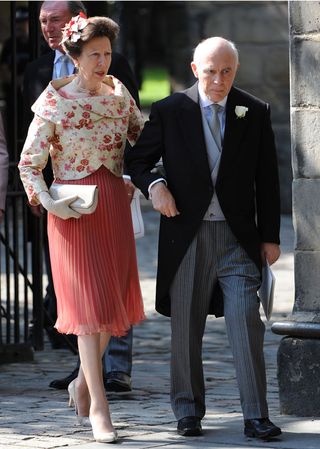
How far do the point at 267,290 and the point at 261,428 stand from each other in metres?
0.62

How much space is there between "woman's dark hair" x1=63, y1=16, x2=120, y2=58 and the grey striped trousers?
982 mm

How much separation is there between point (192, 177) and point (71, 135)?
607mm

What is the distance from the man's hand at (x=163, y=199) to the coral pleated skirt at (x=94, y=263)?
0.33 metres

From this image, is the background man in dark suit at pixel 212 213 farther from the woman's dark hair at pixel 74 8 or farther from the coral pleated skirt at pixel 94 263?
the woman's dark hair at pixel 74 8

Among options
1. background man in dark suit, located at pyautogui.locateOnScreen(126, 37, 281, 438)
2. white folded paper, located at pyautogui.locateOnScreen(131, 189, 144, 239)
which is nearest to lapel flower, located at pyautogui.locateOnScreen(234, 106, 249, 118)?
background man in dark suit, located at pyautogui.locateOnScreen(126, 37, 281, 438)

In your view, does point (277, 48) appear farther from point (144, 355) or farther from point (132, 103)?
point (132, 103)

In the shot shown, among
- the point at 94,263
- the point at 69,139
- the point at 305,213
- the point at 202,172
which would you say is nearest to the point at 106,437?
the point at 94,263

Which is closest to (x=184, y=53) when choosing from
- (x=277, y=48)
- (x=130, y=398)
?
(x=277, y=48)

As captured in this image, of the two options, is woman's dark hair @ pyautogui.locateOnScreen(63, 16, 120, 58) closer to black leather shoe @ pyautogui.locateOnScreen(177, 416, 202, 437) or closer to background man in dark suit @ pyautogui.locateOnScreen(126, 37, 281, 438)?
background man in dark suit @ pyautogui.locateOnScreen(126, 37, 281, 438)

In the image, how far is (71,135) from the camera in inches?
257

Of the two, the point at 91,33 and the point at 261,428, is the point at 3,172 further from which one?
the point at 261,428

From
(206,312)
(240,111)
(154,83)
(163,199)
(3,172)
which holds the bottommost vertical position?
(206,312)

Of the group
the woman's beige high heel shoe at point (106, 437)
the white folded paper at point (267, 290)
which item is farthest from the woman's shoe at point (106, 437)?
the white folded paper at point (267, 290)

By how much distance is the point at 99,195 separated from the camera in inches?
258
